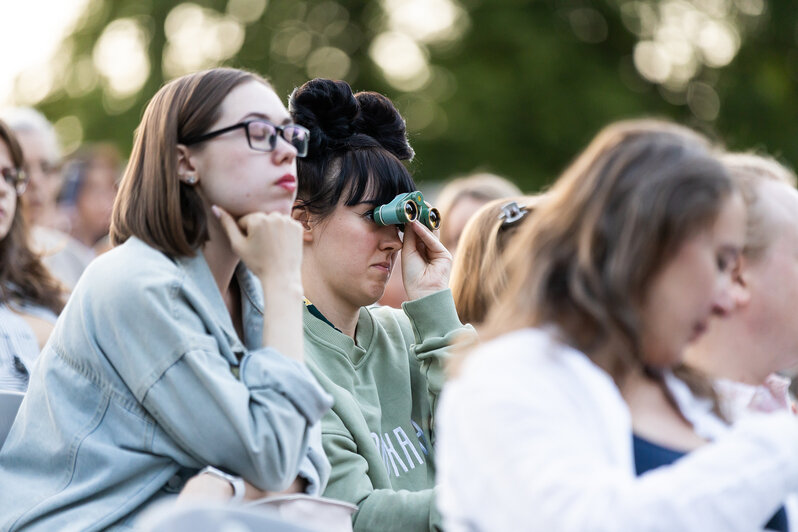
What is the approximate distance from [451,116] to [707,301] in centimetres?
1109

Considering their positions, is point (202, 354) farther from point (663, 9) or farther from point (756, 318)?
point (663, 9)

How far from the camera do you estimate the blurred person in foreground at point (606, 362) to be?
4.86 ft

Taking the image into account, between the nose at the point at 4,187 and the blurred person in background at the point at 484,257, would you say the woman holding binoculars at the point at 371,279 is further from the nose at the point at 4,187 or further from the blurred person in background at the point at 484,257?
the nose at the point at 4,187

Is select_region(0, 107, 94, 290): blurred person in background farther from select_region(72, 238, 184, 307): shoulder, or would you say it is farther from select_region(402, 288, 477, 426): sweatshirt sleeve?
select_region(72, 238, 184, 307): shoulder

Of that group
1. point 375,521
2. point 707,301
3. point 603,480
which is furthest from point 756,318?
point 375,521

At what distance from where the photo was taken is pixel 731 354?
2188mm

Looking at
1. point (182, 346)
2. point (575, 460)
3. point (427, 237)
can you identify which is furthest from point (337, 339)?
point (575, 460)

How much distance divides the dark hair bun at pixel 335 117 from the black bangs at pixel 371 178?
0.17ft

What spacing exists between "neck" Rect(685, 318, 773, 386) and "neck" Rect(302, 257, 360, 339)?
45.1 inches

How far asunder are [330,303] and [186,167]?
2.41 ft

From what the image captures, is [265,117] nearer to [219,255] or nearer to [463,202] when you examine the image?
[219,255]

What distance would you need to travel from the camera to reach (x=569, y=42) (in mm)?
12812

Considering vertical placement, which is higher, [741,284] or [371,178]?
[741,284]

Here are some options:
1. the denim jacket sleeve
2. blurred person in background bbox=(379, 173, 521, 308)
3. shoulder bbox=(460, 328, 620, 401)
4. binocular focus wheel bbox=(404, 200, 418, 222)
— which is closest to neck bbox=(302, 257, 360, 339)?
binocular focus wheel bbox=(404, 200, 418, 222)
